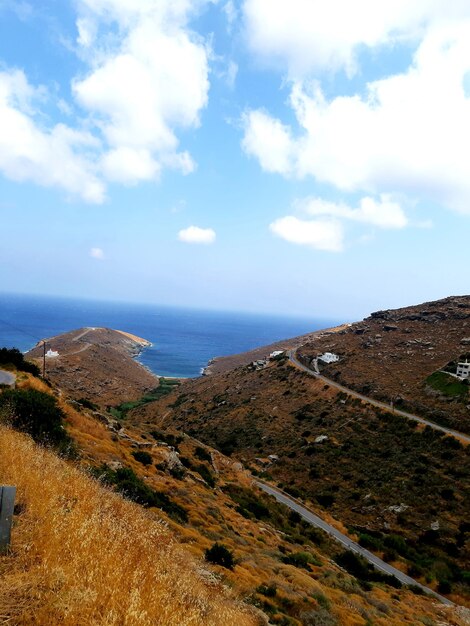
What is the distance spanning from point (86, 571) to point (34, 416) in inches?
485

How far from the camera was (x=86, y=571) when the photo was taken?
4.39 m

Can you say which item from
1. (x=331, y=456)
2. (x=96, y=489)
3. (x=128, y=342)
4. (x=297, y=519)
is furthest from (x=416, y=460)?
(x=128, y=342)

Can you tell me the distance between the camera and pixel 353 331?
8662cm

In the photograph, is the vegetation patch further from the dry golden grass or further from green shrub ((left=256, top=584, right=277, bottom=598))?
the dry golden grass

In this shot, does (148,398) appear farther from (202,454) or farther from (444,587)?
(444,587)

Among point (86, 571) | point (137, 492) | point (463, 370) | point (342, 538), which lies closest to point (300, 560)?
point (137, 492)

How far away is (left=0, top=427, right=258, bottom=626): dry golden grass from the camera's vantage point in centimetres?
379

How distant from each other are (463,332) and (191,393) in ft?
173

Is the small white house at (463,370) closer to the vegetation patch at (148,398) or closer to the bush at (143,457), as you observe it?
the bush at (143,457)

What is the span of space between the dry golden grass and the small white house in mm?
49243

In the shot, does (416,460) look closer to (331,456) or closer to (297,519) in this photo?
(331,456)

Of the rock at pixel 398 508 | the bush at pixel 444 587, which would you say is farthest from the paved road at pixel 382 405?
the bush at pixel 444 587

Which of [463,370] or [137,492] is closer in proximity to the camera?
[137,492]

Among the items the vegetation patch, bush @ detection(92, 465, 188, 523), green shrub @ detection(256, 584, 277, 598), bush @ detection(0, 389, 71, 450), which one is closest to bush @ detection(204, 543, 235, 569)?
green shrub @ detection(256, 584, 277, 598)
